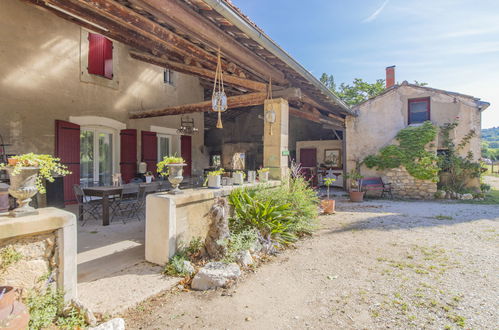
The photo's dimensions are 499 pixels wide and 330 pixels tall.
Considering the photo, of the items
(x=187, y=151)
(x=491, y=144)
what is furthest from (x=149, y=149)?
(x=491, y=144)

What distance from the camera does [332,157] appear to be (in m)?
12.9

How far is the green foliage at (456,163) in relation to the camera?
30.8 feet

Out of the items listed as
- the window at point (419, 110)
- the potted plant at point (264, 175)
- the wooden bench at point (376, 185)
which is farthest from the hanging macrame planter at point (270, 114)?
the window at point (419, 110)

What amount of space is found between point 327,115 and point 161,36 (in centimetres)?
840

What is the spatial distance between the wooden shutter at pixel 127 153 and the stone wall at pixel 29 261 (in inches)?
251

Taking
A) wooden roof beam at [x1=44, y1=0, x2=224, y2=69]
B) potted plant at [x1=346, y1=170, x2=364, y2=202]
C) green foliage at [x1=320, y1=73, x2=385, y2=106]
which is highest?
green foliage at [x1=320, y1=73, x2=385, y2=106]

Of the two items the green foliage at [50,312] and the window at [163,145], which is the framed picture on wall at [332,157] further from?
the green foliage at [50,312]

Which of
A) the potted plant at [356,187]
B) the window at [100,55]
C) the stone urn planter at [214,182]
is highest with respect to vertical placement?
the window at [100,55]

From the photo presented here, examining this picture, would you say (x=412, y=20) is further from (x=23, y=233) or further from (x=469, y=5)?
(x=23, y=233)

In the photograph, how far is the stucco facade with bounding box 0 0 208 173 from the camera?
5727 millimetres

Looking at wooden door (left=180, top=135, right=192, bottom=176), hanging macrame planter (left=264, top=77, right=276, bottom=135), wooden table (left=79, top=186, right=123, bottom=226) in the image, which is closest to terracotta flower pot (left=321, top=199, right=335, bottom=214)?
hanging macrame planter (left=264, top=77, right=276, bottom=135)

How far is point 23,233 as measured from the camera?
179 cm

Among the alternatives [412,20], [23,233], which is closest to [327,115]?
[412,20]

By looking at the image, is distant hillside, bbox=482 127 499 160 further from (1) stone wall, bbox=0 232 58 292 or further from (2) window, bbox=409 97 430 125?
(1) stone wall, bbox=0 232 58 292
